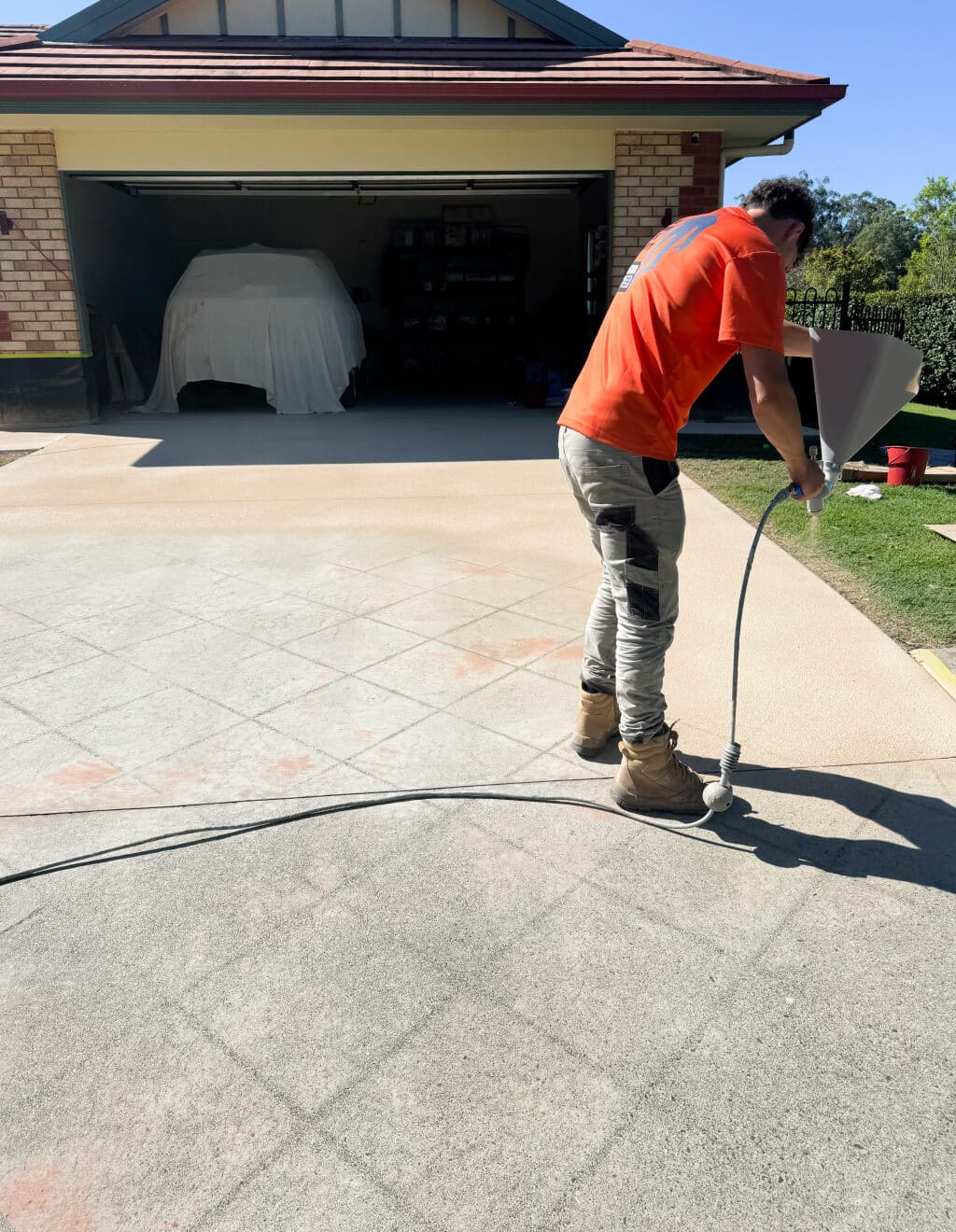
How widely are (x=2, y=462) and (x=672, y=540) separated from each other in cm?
870

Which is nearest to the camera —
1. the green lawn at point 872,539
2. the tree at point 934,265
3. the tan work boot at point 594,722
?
the tan work boot at point 594,722

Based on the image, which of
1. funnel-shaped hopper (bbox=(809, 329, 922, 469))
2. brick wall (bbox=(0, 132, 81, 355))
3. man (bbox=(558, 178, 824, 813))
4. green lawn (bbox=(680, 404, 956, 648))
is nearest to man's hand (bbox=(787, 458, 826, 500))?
man (bbox=(558, 178, 824, 813))

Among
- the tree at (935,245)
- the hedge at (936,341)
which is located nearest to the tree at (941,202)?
the tree at (935,245)

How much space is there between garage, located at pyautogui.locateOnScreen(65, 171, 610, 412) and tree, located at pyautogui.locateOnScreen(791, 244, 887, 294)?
3389cm

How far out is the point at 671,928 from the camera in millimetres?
2611

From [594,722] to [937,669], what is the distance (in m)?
1.78

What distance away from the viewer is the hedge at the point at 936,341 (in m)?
16.8

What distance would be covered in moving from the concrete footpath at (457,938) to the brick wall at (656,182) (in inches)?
328

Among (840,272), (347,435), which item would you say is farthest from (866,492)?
(840,272)

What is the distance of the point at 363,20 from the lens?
46.4ft

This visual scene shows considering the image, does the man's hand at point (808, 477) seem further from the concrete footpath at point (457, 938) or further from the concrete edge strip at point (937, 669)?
the concrete edge strip at point (937, 669)

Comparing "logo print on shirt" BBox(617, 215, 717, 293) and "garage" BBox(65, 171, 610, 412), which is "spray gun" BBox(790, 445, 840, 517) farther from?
"garage" BBox(65, 171, 610, 412)

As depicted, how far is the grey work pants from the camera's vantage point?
3.00 meters

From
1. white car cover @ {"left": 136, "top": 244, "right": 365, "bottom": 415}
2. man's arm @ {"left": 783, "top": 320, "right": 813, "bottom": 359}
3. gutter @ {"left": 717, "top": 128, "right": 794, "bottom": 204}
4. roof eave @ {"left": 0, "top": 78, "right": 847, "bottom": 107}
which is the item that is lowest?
white car cover @ {"left": 136, "top": 244, "right": 365, "bottom": 415}
